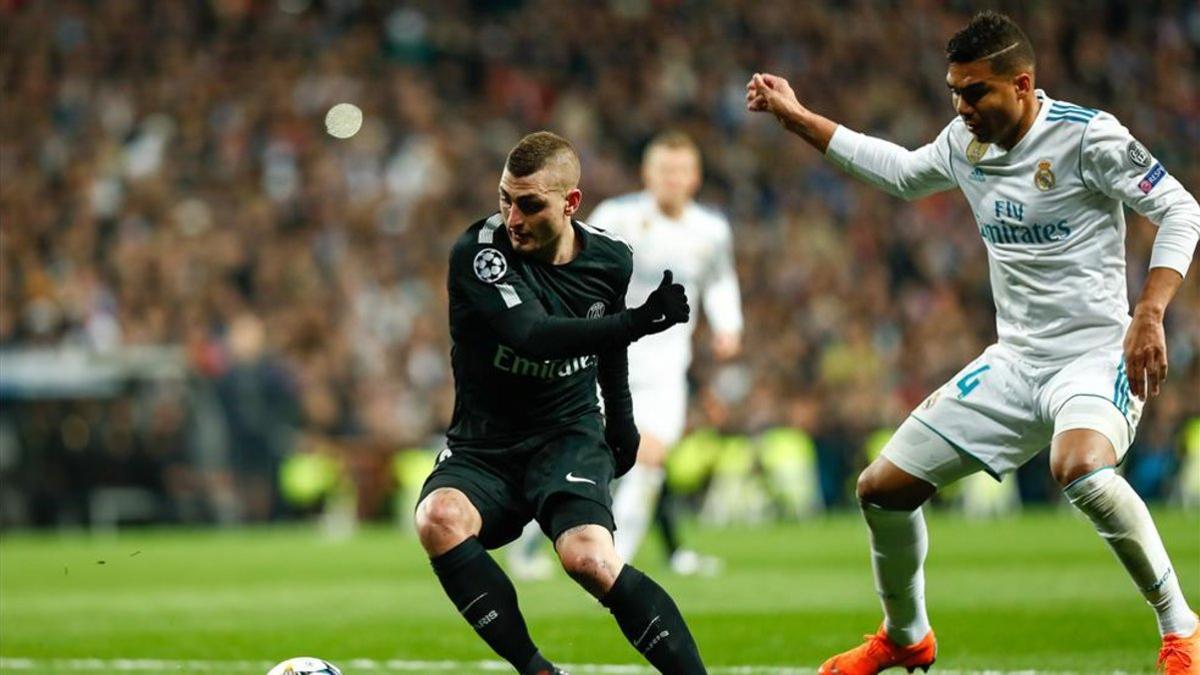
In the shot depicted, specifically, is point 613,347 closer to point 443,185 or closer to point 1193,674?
point 1193,674

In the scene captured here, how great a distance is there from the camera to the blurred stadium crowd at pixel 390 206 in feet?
69.1

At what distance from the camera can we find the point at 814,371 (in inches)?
903

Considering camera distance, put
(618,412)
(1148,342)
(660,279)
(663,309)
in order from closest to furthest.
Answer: (663,309) → (1148,342) → (618,412) → (660,279)

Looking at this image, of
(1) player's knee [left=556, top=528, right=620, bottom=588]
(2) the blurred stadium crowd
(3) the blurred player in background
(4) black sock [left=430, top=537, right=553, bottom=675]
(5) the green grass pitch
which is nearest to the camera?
(1) player's knee [left=556, top=528, right=620, bottom=588]

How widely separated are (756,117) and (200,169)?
7.67 meters

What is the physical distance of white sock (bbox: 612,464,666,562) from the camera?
11297mm

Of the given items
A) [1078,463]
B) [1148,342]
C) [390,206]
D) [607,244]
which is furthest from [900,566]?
[390,206]

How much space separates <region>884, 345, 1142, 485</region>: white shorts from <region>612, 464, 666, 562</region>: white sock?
4645mm

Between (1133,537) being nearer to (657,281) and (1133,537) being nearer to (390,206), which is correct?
(657,281)

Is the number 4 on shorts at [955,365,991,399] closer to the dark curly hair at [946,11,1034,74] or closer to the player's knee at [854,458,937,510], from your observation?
the player's knee at [854,458,937,510]

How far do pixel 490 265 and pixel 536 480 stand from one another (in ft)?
2.39

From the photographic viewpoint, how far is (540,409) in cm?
639

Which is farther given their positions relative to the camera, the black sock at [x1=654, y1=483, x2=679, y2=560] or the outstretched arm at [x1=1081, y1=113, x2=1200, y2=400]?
Answer: the black sock at [x1=654, y1=483, x2=679, y2=560]

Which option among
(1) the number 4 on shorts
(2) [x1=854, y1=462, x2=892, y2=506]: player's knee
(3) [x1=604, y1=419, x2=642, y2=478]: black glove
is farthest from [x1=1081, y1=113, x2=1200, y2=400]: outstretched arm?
(3) [x1=604, y1=419, x2=642, y2=478]: black glove
